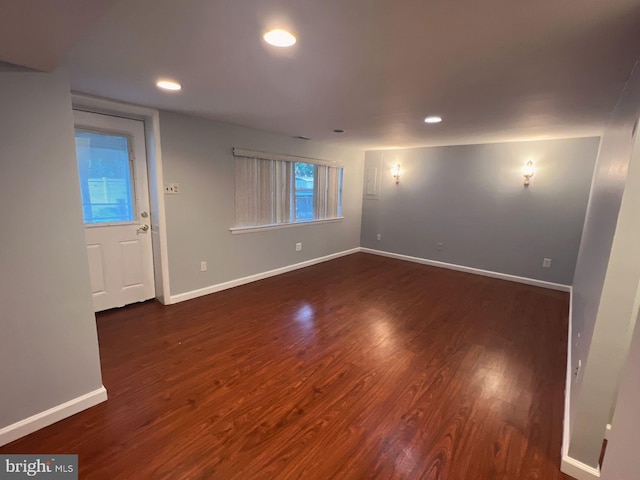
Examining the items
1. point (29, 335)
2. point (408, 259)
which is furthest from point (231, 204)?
point (408, 259)

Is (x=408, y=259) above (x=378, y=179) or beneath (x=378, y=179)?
beneath

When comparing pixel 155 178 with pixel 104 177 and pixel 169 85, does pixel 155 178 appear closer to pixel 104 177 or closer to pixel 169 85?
pixel 104 177

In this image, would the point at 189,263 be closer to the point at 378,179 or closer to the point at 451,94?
the point at 451,94

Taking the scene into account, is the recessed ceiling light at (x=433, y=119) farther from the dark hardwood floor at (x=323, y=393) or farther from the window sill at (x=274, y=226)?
the window sill at (x=274, y=226)

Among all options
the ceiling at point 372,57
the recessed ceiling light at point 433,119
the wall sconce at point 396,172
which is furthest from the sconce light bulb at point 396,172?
the ceiling at point 372,57

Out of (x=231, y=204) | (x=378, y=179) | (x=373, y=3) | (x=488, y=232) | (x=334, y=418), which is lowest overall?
(x=334, y=418)

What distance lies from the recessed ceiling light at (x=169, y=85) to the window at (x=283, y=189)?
147 cm

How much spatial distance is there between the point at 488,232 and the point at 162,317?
4.74 metres

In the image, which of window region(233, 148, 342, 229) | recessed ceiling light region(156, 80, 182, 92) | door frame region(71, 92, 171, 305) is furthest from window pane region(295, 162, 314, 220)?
recessed ceiling light region(156, 80, 182, 92)

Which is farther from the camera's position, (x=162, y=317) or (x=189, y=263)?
(x=189, y=263)

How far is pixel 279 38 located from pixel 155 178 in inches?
93.7

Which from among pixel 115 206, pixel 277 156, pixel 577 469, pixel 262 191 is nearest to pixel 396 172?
pixel 277 156

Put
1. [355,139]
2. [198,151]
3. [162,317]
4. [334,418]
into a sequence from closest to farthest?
1. [334,418]
2. [162,317]
3. [198,151]
4. [355,139]

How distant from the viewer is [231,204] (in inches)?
154
